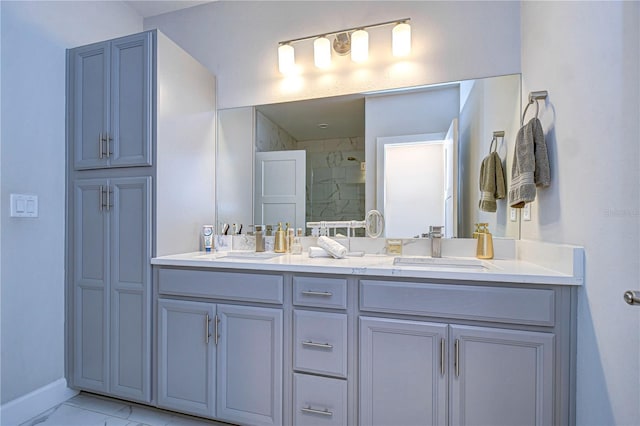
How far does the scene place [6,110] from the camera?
1594 millimetres

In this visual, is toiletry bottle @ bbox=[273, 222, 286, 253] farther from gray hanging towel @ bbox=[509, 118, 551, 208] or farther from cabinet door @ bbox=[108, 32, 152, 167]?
gray hanging towel @ bbox=[509, 118, 551, 208]

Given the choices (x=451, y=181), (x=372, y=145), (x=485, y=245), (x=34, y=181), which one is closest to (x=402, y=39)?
(x=372, y=145)

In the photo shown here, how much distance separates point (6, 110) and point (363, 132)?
184 centimetres

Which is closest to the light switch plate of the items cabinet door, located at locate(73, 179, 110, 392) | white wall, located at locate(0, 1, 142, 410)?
white wall, located at locate(0, 1, 142, 410)

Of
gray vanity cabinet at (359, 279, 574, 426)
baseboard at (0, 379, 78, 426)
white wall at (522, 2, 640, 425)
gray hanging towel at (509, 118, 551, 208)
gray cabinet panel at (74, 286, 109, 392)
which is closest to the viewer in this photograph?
white wall at (522, 2, 640, 425)

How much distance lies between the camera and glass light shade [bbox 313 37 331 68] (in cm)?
199

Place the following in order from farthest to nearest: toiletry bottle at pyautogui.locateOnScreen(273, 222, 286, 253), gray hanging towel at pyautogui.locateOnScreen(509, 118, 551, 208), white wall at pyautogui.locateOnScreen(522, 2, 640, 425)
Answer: toiletry bottle at pyautogui.locateOnScreen(273, 222, 286, 253) < gray hanging towel at pyautogui.locateOnScreen(509, 118, 551, 208) < white wall at pyautogui.locateOnScreen(522, 2, 640, 425)

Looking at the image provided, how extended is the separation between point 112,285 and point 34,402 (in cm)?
69

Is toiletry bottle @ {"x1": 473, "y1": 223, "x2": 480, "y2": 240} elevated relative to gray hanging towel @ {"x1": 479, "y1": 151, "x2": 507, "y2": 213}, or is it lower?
lower

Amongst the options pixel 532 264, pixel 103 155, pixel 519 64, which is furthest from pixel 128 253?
pixel 519 64

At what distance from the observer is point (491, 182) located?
67.9 inches

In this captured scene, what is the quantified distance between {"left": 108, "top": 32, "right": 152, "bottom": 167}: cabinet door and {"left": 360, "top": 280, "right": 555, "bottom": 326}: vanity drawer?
137 cm

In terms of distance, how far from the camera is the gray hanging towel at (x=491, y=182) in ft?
5.63

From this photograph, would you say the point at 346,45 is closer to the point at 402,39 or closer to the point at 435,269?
the point at 402,39
